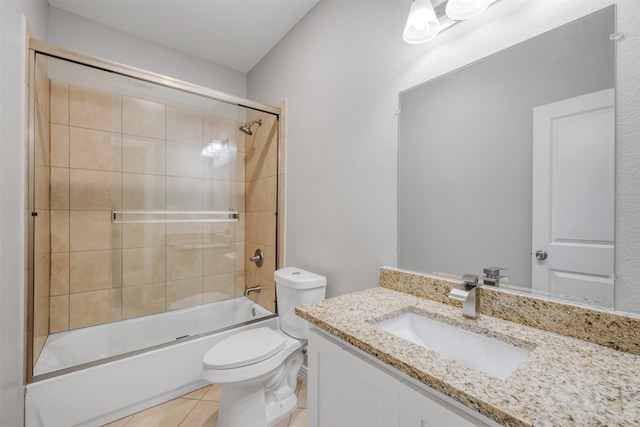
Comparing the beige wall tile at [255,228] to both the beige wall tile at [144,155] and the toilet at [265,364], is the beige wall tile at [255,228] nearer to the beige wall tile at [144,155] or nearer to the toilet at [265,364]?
the toilet at [265,364]

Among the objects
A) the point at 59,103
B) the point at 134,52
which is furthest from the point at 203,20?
the point at 59,103

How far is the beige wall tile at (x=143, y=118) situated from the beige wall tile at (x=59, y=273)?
3.09 feet

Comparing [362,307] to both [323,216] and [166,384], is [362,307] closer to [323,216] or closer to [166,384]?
[323,216]

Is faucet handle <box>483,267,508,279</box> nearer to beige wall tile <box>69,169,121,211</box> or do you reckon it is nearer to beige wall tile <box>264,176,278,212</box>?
beige wall tile <box>264,176,278,212</box>

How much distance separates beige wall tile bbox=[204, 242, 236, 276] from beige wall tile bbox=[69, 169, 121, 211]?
0.72m

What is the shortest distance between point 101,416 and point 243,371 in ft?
2.98

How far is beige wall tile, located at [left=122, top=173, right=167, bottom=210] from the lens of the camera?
1759 millimetres

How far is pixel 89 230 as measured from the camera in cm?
185

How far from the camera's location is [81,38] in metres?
1.92

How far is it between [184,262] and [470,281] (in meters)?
1.93

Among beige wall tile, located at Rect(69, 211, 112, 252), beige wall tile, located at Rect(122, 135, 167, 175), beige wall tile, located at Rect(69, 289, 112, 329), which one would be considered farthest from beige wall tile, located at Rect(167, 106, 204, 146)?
beige wall tile, located at Rect(69, 289, 112, 329)

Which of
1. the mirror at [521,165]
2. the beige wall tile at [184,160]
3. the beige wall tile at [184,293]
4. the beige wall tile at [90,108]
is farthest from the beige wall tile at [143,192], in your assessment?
the mirror at [521,165]

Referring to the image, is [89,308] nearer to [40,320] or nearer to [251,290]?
[40,320]

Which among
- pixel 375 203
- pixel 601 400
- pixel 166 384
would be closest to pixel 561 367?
pixel 601 400
